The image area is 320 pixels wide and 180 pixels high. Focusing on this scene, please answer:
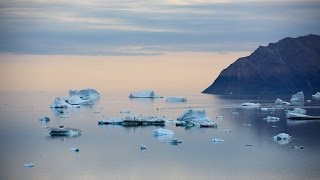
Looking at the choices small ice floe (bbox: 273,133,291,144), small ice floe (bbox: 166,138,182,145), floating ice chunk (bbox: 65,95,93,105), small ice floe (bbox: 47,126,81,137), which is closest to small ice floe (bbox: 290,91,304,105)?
floating ice chunk (bbox: 65,95,93,105)

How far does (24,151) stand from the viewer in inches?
1384

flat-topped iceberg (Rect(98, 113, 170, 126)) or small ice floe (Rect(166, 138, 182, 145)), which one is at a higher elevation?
flat-topped iceberg (Rect(98, 113, 170, 126))

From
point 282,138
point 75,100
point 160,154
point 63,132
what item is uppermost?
point 75,100

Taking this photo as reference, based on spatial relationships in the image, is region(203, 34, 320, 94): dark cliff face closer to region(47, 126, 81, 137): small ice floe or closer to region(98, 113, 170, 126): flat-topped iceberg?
region(98, 113, 170, 126): flat-topped iceberg

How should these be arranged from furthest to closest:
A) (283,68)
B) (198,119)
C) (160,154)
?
(283,68) → (198,119) → (160,154)

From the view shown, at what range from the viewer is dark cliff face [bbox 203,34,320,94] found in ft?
409

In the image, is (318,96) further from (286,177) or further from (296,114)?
(286,177)

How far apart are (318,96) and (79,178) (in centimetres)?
7901

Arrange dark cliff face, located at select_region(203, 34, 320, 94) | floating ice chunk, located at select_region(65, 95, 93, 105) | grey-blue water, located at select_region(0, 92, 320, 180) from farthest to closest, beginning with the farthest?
1. dark cliff face, located at select_region(203, 34, 320, 94)
2. floating ice chunk, located at select_region(65, 95, 93, 105)
3. grey-blue water, located at select_region(0, 92, 320, 180)

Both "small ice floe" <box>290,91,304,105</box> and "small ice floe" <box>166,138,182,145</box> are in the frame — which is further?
Result: "small ice floe" <box>290,91,304,105</box>

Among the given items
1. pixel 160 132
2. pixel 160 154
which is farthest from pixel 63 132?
pixel 160 154

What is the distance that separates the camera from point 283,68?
125 meters

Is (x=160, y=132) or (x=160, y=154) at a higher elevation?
(x=160, y=132)

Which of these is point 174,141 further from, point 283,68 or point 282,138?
point 283,68
